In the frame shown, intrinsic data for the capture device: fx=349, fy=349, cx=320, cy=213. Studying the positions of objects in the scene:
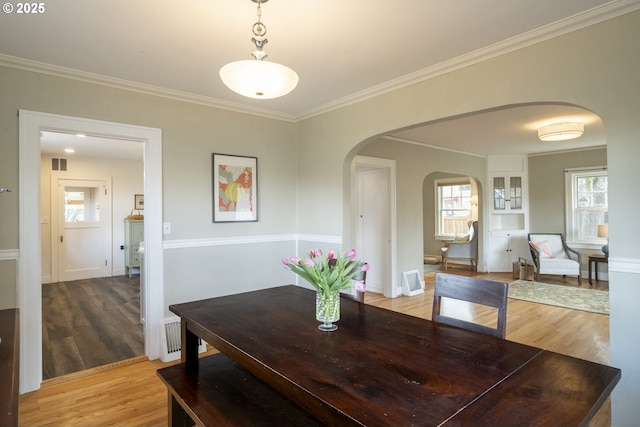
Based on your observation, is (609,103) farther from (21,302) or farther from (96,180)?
(96,180)

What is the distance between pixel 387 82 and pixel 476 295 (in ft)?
6.62

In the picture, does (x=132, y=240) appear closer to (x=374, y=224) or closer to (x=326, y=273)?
(x=374, y=224)

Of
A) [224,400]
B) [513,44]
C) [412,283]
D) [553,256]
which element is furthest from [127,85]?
[553,256]

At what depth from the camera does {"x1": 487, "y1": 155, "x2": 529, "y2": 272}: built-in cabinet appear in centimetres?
701

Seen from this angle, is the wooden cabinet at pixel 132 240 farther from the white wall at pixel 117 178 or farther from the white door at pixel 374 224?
the white door at pixel 374 224

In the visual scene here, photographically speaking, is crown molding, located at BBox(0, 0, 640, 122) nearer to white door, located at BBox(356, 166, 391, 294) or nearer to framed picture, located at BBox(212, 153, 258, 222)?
framed picture, located at BBox(212, 153, 258, 222)

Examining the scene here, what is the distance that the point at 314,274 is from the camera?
158 centimetres

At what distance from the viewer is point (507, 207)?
23.1ft

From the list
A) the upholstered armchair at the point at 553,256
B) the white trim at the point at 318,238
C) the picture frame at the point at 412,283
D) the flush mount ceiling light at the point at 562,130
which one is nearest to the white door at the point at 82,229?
the white trim at the point at 318,238

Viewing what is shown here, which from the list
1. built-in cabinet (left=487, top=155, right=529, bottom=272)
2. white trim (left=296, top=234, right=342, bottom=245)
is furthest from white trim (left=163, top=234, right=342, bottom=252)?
built-in cabinet (left=487, top=155, right=529, bottom=272)

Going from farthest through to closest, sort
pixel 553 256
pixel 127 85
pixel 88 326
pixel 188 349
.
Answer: pixel 553 256 < pixel 88 326 < pixel 127 85 < pixel 188 349

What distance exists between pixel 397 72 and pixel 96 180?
257 inches

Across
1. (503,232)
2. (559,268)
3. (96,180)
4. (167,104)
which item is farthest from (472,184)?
(96,180)

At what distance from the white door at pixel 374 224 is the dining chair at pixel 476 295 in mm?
3398
